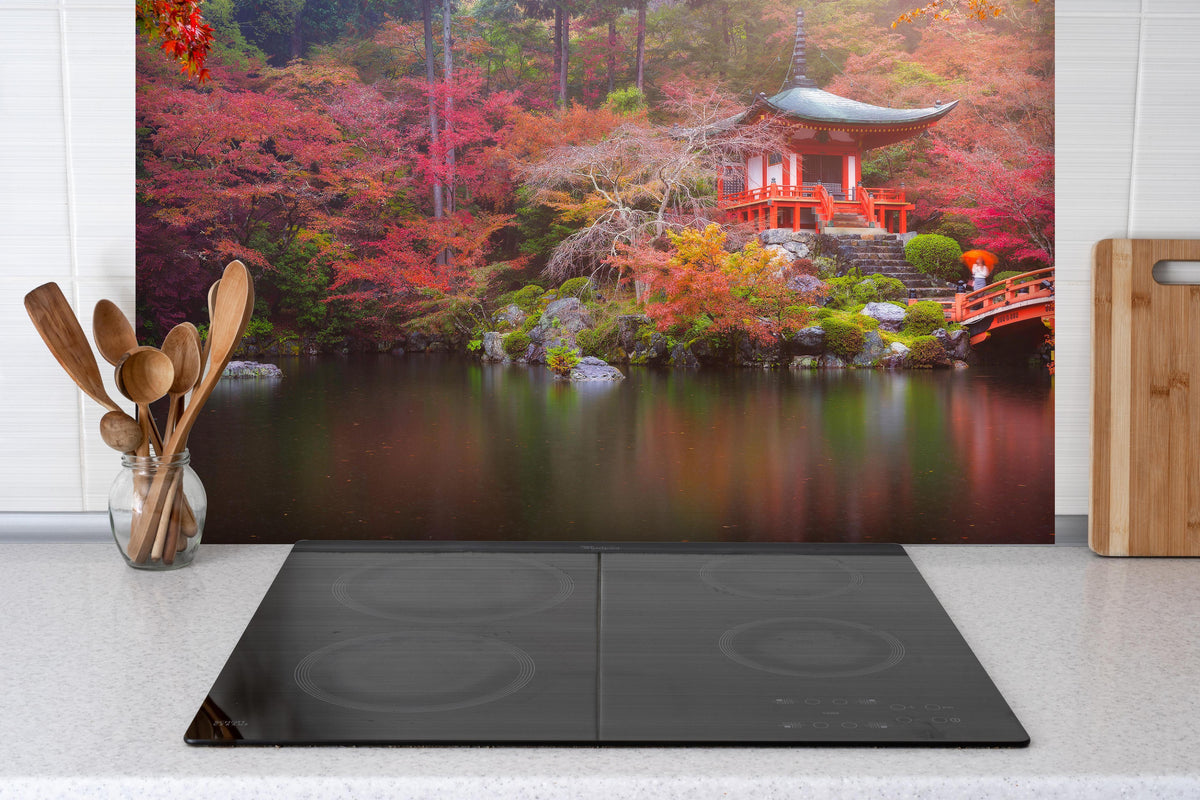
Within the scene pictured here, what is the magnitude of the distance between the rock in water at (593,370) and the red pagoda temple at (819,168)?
289 mm

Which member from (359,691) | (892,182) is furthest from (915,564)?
(359,691)

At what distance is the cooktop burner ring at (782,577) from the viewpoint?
1111mm

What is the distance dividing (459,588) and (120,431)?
452 millimetres

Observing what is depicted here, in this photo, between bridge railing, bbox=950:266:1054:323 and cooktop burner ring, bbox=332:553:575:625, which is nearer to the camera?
cooktop burner ring, bbox=332:553:575:625

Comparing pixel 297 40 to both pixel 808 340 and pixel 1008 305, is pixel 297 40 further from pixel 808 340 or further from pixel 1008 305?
pixel 1008 305

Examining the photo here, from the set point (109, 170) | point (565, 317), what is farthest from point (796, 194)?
point (109, 170)

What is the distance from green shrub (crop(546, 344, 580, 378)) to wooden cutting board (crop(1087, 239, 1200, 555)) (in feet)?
2.38

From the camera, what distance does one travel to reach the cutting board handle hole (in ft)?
4.05

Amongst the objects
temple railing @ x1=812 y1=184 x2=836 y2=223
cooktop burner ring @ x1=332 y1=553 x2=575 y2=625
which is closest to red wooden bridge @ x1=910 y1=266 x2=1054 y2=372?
temple railing @ x1=812 y1=184 x2=836 y2=223

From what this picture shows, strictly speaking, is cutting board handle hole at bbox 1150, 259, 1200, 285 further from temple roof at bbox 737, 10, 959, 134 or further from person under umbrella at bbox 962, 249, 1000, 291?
temple roof at bbox 737, 10, 959, 134

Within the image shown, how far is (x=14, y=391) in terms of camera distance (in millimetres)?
1280

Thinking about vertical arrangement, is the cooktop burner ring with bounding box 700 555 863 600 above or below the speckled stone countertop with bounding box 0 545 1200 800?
above

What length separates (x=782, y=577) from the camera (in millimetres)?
1174

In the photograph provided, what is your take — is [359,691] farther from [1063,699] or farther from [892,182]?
[892,182]
